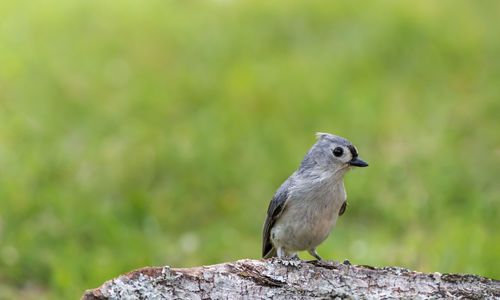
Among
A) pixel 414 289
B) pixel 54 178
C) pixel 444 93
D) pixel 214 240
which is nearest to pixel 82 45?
pixel 54 178

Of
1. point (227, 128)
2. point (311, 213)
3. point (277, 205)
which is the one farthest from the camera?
point (227, 128)

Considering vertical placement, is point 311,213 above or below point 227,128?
below

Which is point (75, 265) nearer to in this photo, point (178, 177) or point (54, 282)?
point (54, 282)

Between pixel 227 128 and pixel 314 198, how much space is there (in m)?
3.79

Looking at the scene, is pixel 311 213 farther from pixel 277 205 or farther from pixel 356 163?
pixel 356 163

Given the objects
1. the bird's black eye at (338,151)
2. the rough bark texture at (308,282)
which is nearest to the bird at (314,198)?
the bird's black eye at (338,151)

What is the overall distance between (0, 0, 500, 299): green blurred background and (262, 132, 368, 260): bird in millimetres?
1718

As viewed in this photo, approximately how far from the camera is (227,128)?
812 centimetres

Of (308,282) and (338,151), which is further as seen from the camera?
(338,151)

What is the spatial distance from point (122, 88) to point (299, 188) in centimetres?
480

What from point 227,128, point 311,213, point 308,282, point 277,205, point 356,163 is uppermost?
point 227,128

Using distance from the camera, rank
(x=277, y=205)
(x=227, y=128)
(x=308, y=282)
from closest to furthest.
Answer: (x=308, y=282) → (x=277, y=205) → (x=227, y=128)

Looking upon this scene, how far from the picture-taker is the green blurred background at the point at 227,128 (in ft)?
21.3

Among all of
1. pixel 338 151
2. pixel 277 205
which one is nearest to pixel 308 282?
pixel 277 205
